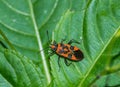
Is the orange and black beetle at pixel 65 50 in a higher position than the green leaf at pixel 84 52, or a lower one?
higher

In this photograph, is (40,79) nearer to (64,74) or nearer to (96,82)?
(64,74)

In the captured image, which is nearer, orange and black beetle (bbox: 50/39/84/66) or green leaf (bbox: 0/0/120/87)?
green leaf (bbox: 0/0/120/87)

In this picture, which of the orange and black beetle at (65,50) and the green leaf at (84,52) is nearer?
the green leaf at (84,52)

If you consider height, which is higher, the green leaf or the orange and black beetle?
the orange and black beetle

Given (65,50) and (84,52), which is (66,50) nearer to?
(65,50)

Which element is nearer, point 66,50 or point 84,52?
point 84,52

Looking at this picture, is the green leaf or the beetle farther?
the beetle

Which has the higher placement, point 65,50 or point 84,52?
point 65,50

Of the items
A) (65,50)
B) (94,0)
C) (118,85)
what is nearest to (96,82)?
(118,85)

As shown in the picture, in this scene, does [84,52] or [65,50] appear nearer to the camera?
[84,52]

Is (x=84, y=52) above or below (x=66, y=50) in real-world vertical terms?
below

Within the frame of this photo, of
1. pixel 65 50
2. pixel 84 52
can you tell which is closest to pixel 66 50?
pixel 65 50

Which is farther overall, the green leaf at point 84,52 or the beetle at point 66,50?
the beetle at point 66,50
